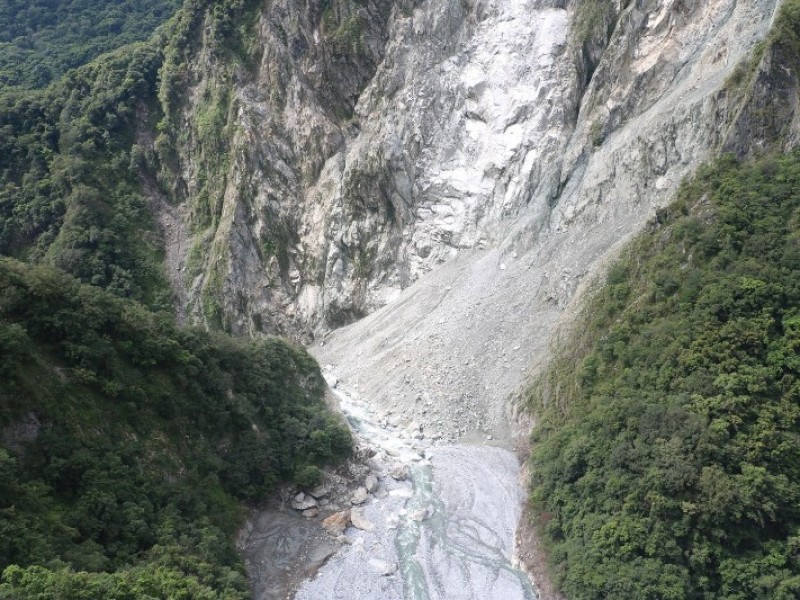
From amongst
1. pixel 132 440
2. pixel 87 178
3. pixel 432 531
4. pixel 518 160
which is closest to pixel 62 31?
pixel 87 178

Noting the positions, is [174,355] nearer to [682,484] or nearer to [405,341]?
[405,341]

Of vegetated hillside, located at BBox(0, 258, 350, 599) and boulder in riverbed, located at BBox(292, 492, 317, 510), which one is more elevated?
vegetated hillside, located at BBox(0, 258, 350, 599)

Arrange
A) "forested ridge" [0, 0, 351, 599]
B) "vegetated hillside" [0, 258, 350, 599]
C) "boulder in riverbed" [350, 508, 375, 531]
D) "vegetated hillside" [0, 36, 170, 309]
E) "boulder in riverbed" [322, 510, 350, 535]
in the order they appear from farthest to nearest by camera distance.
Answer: "vegetated hillside" [0, 36, 170, 309] → "boulder in riverbed" [350, 508, 375, 531] → "boulder in riverbed" [322, 510, 350, 535] → "forested ridge" [0, 0, 351, 599] → "vegetated hillside" [0, 258, 350, 599]

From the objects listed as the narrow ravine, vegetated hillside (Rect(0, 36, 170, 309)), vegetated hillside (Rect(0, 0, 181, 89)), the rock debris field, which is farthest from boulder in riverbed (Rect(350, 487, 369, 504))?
vegetated hillside (Rect(0, 0, 181, 89))

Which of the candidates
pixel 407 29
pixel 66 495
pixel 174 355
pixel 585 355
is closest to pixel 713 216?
pixel 585 355

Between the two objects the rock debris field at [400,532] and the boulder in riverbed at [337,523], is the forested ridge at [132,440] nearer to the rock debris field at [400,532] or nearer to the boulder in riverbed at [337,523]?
the rock debris field at [400,532]

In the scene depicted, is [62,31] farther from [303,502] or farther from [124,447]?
[303,502]

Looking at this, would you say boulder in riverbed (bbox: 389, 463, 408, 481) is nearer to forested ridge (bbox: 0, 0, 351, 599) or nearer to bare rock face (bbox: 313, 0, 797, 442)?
forested ridge (bbox: 0, 0, 351, 599)
